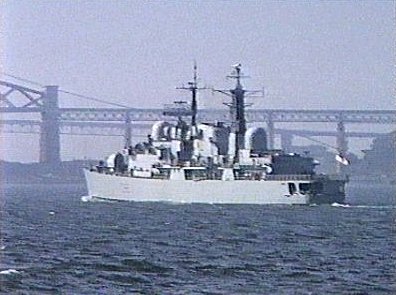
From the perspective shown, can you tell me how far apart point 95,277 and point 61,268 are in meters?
0.79

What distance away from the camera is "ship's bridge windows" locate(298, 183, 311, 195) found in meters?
24.8

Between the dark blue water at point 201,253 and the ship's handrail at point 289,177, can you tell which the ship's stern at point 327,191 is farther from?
the dark blue water at point 201,253

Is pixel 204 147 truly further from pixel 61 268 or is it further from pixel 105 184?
pixel 61 268

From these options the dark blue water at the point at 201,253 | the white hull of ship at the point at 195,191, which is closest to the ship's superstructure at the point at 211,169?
the white hull of ship at the point at 195,191

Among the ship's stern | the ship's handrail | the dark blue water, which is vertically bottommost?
the dark blue water

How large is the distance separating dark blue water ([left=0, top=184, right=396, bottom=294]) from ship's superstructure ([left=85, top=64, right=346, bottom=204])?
3.91m

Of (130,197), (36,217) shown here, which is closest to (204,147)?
(130,197)

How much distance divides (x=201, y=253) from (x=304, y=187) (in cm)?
1212

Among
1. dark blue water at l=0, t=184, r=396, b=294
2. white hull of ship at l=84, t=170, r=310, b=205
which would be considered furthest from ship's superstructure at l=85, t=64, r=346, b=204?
dark blue water at l=0, t=184, r=396, b=294

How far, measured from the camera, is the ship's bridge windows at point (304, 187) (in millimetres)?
24828

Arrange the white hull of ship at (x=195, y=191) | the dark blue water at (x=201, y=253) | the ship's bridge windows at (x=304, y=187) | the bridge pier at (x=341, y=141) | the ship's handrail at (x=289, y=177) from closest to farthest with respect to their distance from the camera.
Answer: the dark blue water at (x=201, y=253), the ship's bridge windows at (x=304, y=187), the white hull of ship at (x=195, y=191), the ship's handrail at (x=289, y=177), the bridge pier at (x=341, y=141)

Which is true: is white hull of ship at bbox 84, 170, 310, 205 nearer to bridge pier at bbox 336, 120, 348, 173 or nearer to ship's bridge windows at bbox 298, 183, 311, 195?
ship's bridge windows at bbox 298, 183, 311, 195

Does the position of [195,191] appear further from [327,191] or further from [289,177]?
[327,191]

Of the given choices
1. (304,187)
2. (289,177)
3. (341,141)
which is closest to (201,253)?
(304,187)
